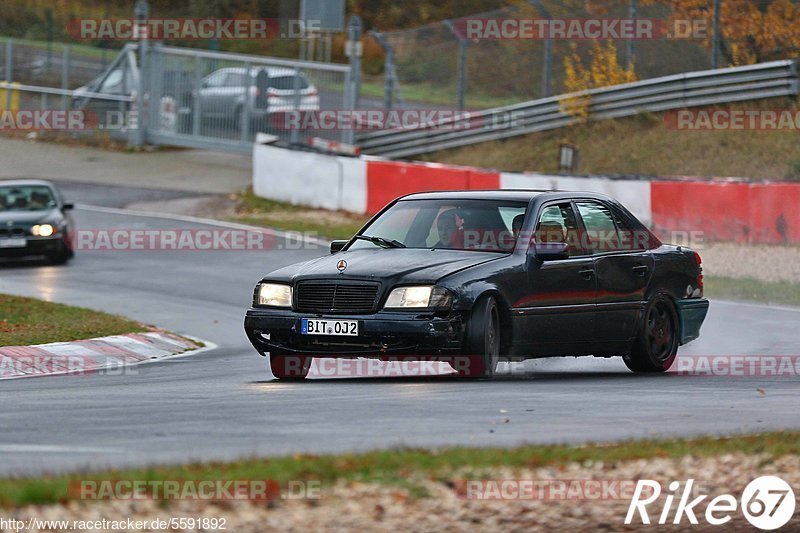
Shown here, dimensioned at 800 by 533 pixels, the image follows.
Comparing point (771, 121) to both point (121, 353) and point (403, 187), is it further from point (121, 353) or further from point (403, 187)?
point (121, 353)

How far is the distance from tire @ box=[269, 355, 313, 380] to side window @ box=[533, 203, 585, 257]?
1951 mm

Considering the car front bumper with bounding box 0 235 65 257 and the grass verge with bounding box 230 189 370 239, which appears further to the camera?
the grass verge with bounding box 230 189 370 239

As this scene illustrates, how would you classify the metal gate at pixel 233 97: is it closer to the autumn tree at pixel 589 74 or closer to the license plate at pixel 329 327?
the autumn tree at pixel 589 74

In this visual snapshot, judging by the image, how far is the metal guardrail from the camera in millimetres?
27297

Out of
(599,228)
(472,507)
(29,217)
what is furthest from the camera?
(29,217)

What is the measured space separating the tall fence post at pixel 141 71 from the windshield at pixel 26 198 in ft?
43.2

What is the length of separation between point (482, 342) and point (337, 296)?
3.44ft

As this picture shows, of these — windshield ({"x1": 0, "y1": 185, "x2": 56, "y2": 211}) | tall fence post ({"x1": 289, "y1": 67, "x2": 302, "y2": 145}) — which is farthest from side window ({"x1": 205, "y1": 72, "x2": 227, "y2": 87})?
windshield ({"x1": 0, "y1": 185, "x2": 56, "y2": 211})

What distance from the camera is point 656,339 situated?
37.3 feet

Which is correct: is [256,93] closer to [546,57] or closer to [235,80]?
[235,80]

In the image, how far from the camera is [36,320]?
14234 mm

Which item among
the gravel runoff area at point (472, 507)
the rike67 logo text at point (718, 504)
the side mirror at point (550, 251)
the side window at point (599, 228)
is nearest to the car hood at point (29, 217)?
the side window at point (599, 228)

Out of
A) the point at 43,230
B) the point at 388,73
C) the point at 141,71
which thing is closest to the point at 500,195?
the point at 43,230

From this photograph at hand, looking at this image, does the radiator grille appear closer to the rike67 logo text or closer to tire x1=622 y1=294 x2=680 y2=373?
tire x1=622 y1=294 x2=680 y2=373
